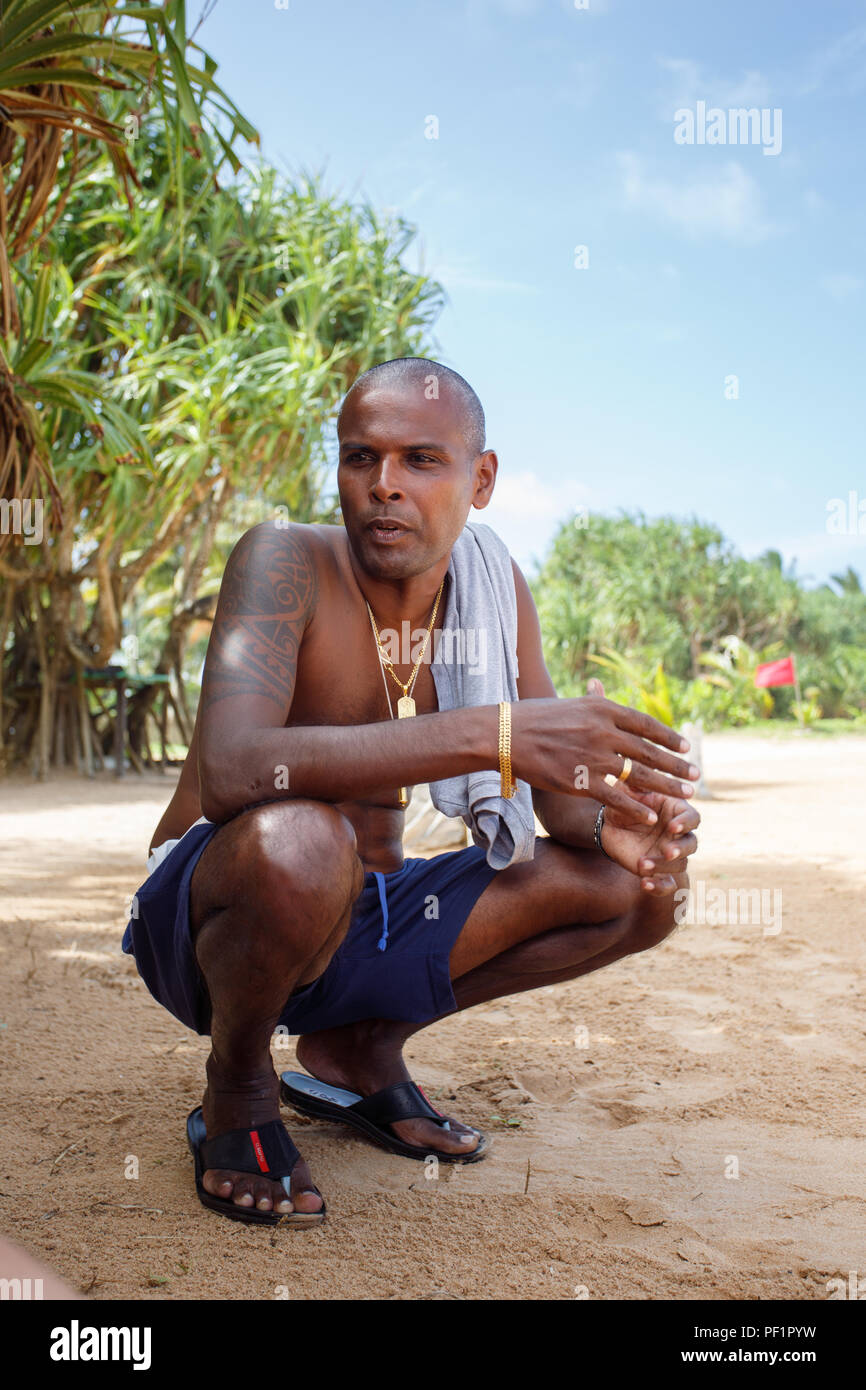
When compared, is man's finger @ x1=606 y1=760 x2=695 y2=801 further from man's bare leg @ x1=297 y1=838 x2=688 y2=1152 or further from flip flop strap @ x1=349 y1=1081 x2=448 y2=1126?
flip flop strap @ x1=349 y1=1081 x2=448 y2=1126

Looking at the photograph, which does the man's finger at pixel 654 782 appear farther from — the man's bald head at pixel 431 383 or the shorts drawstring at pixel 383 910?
the man's bald head at pixel 431 383

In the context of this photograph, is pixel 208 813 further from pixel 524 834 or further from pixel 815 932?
pixel 815 932

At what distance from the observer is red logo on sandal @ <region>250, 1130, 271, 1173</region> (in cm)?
168

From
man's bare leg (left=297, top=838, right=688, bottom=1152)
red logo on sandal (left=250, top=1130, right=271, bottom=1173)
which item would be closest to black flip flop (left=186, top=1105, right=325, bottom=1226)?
red logo on sandal (left=250, top=1130, right=271, bottom=1173)

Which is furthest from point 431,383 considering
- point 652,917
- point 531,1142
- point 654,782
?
point 531,1142

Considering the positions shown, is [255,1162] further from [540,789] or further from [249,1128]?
[540,789]

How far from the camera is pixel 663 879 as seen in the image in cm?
188

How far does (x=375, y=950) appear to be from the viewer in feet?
6.34

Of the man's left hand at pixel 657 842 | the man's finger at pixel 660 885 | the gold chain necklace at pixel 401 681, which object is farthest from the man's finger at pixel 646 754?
the gold chain necklace at pixel 401 681

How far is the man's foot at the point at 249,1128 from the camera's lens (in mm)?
1634

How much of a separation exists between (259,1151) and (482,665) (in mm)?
943

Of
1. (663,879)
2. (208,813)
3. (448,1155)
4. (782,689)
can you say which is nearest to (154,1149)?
→ (448,1155)

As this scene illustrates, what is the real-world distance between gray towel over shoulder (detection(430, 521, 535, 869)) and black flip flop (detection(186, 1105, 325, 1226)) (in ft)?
1.93

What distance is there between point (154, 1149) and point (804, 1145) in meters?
1.19
